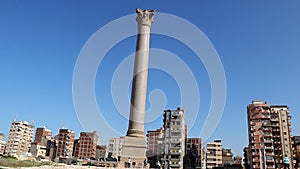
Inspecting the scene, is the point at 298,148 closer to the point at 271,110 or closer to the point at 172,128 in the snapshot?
the point at 271,110

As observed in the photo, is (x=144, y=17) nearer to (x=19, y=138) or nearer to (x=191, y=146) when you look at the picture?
(x=191, y=146)

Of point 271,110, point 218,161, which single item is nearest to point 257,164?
point 271,110

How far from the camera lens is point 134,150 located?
113 feet

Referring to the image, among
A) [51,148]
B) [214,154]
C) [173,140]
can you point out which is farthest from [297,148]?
[51,148]

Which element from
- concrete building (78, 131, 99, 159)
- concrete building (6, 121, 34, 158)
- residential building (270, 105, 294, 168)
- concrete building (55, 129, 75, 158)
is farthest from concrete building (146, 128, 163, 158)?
concrete building (6, 121, 34, 158)

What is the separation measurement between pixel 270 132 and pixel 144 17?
4983cm

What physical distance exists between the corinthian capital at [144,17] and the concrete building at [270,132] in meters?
43.4

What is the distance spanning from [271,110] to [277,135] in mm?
6924

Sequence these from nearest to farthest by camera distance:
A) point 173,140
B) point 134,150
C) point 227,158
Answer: point 134,150, point 173,140, point 227,158

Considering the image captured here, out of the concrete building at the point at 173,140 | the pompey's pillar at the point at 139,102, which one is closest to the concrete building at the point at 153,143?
the concrete building at the point at 173,140

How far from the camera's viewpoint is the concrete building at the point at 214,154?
10094cm

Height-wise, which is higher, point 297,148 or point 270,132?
point 270,132

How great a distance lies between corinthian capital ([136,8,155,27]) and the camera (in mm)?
40219

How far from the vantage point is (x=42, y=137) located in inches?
5472
